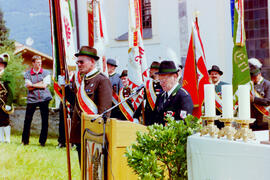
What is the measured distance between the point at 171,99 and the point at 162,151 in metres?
1.38

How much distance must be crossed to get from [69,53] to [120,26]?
880 cm

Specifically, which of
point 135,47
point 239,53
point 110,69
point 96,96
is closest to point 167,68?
point 96,96

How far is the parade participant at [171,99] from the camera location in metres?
4.16

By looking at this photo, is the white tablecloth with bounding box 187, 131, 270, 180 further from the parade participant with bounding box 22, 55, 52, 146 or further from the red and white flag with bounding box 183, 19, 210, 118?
the parade participant with bounding box 22, 55, 52, 146

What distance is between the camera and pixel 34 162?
6.88m

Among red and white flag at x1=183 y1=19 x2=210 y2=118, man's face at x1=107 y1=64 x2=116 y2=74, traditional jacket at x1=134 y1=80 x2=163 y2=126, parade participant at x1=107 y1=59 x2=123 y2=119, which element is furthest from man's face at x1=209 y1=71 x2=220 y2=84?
man's face at x1=107 y1=64 x2=116 y2=74

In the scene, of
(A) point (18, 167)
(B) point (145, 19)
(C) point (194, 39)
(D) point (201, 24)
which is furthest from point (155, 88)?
(B) point (145, 19)

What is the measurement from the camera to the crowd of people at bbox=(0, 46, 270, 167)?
4.30 metres

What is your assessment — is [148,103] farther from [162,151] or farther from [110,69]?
[110,69]

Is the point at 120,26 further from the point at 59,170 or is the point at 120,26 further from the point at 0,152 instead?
the point at 59,170

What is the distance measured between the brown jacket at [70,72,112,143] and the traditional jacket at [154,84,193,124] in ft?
2.02

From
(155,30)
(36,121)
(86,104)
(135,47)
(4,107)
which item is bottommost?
(36,121)

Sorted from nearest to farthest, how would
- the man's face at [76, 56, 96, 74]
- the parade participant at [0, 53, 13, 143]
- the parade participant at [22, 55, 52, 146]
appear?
1. the man's face at [76, 56, 96, 74]
2. the parade participant at [0, 53, 13, 143]
3. the parade participant at [22, 55, 52, 146]

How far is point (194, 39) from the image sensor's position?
19.3 feet
